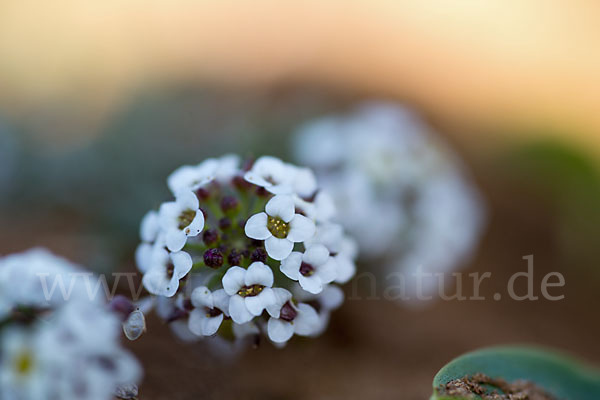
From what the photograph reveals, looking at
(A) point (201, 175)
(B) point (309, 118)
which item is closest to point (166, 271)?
(A) point (201, 175)

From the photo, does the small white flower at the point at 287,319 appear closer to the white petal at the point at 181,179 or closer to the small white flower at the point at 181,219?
the small white flower at the point at 181,219

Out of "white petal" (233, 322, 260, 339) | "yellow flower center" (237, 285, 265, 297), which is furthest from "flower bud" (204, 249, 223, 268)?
"white petal" (233, 322, 260, 339)

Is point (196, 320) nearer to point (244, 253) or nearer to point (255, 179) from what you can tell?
point (244, 253)

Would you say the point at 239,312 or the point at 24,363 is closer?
the point at 24,363

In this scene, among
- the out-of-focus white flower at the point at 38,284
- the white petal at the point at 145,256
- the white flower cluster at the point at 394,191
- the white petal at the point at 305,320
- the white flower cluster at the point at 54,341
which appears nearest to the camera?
the white flower cluster at the point at 54,341

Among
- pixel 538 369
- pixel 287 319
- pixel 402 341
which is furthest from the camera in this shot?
pixel 402 341

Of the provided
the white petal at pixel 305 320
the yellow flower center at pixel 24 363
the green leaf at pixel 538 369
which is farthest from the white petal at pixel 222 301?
the green leaf at pixel 538 369

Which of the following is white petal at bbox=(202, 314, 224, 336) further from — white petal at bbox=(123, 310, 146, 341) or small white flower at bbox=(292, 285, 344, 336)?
small white flower at bbox=(292, 285, 344, 336)
